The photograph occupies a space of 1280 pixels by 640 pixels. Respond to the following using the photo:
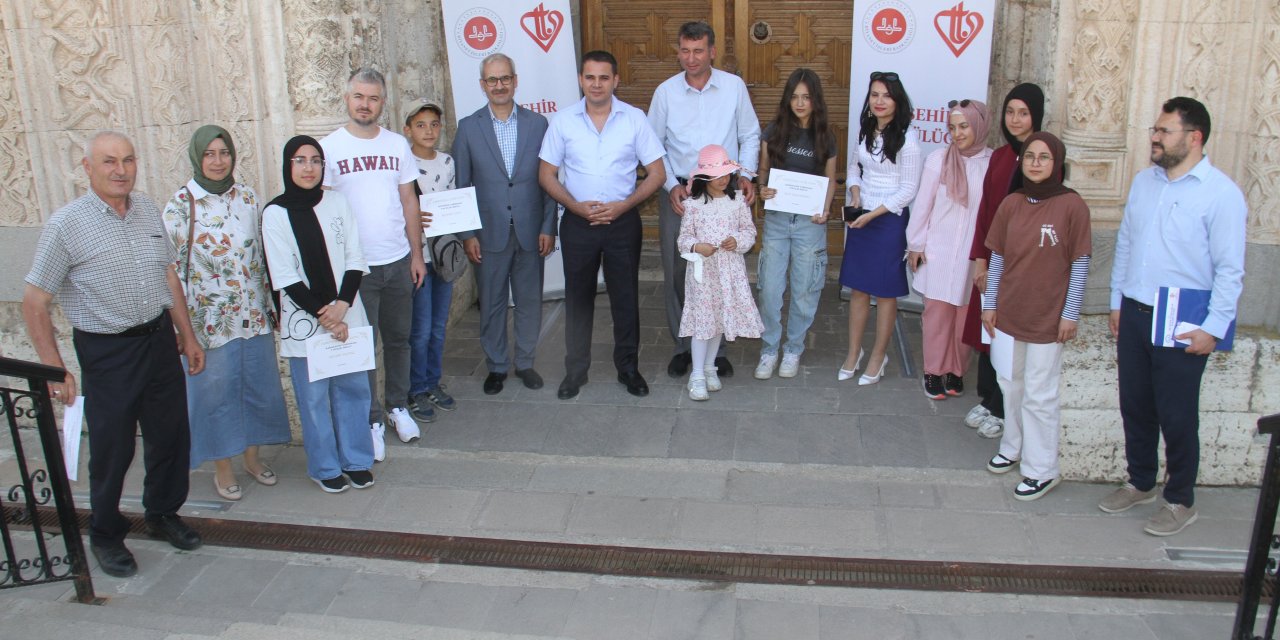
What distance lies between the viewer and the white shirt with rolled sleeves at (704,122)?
244 inches

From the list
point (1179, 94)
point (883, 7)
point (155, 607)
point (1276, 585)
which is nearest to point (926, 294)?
point (1179, 94)

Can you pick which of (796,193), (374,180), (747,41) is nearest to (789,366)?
(796,193)

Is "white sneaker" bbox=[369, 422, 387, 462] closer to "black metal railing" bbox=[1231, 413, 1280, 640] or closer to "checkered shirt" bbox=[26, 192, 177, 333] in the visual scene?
"checkered shirt" bbox=[26, 192, 177, 333]

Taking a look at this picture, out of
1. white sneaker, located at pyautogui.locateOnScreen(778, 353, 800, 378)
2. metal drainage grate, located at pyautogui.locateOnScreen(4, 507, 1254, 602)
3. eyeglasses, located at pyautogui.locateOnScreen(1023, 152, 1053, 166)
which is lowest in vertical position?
metal drainage grate, located at pyautogui.locateOnScreen(4, 507, 1254, 602)

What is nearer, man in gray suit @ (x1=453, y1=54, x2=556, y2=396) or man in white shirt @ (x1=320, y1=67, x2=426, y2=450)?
man in white shirt @ (x1=320, y1=67, x2=426, y2=450)

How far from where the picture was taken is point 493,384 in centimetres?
633

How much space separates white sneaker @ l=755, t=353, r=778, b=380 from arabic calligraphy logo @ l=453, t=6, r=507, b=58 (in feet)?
9.28

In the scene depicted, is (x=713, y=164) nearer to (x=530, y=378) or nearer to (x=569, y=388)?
(x=569, y=388)

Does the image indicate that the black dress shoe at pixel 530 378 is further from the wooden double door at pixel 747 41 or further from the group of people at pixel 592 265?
the wooden double door at pixel 747 41

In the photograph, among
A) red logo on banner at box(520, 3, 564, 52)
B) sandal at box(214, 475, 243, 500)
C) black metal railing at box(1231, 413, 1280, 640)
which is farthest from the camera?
red logo on banner at box(520, 3, 564, 52)

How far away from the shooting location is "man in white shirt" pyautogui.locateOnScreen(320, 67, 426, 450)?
5.21m

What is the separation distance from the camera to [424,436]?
5809mm

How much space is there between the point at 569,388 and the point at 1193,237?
3.38 meters

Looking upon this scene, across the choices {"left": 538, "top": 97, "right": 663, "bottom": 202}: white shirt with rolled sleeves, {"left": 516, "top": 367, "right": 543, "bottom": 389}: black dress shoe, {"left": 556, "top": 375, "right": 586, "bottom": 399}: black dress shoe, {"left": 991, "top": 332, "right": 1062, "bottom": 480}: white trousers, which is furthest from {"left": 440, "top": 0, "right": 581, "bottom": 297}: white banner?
{"left": 991, "top": 332, "right": 1062, "bottom": 480}: white trousers
